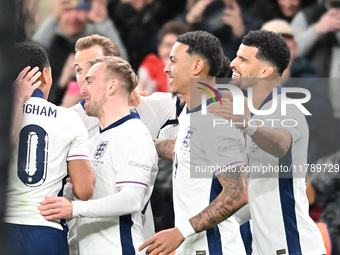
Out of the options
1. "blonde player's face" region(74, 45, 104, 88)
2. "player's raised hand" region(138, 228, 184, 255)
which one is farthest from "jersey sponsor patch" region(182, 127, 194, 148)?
"blonde player's face" region(74, 45, 104, 88)

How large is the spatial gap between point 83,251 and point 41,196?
1.35 ft

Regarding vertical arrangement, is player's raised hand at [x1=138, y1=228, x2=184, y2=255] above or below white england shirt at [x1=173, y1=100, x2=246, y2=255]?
below

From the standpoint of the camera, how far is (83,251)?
3.16m

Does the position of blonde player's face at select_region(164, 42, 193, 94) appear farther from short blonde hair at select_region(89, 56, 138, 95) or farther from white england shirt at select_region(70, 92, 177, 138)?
white england shirt at select_region(70, 92, 177, 138)

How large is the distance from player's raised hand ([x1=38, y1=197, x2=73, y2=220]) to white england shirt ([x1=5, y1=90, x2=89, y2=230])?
0.05 m

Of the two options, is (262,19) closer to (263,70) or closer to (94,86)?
(263,70)

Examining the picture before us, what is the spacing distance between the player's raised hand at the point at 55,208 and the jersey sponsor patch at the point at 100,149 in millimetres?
366

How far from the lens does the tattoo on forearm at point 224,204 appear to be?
114 inches

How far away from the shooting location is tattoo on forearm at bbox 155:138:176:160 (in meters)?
3.63

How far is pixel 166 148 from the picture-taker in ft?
12.0

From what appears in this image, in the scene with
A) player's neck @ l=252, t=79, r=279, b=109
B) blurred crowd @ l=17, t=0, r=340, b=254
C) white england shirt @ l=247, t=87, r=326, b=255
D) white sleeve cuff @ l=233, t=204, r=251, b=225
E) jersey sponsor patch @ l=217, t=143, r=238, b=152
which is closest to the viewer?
jersey sponsor patch @ l=217, t=143, r=238, b=152

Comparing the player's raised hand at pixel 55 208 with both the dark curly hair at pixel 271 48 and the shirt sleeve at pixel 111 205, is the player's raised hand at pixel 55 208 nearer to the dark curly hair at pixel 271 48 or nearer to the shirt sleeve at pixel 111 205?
the shirt sleeve at pixel 111 205

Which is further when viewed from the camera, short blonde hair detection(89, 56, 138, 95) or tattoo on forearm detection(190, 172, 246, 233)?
short blonde hair detection(89, 56, 138, 95)

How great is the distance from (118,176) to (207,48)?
976 millimetres
